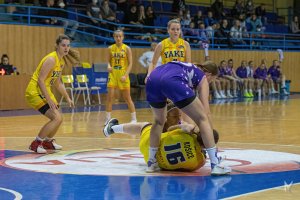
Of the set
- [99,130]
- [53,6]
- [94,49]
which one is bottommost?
[99,130]

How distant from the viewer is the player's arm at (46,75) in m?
8.48

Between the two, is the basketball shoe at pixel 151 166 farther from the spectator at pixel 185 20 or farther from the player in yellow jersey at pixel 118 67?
the spectator at pixel 185 20

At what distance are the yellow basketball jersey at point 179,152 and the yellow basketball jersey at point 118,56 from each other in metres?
6.65

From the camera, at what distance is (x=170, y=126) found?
→ 7.50 metres

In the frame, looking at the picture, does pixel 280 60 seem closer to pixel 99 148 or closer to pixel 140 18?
pixel 140 18

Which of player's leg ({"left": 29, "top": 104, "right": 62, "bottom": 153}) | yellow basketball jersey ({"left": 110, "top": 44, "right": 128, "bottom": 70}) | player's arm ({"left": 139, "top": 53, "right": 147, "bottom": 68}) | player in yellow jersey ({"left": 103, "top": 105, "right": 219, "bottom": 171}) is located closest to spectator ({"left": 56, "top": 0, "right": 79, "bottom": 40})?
player's arm ({"left": 139, "top": 53, "right": 147, "bottom": 68})

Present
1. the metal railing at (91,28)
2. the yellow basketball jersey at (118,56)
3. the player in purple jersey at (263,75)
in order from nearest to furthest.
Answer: the yellow basketball jersey at (118,56) < the metal railing at (91,28) < the player in purple jersey at (263,75)

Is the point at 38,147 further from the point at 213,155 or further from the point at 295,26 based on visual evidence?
the point at 295,26

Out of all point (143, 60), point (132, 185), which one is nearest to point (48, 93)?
point (132, 185)

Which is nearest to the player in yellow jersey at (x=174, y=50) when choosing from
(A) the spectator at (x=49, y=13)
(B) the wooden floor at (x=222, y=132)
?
(B) the wooden floor at (x=222, y=132)

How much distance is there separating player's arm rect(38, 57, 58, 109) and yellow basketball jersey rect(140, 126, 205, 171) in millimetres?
2213

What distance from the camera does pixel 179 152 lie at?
263 inches

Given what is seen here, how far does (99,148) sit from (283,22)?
27.8m

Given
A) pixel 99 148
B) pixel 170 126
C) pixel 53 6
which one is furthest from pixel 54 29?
pixel 170 126
